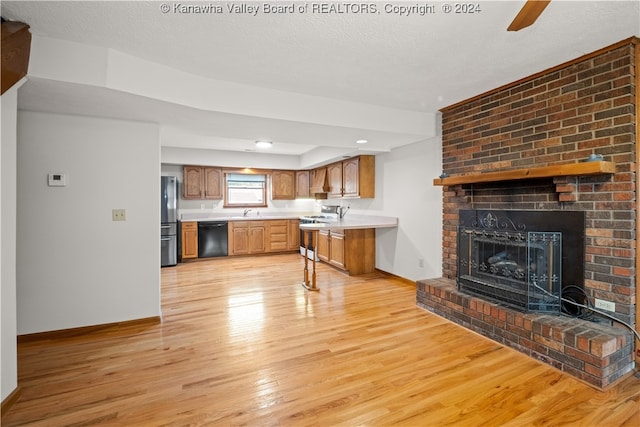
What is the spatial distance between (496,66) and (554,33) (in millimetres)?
510

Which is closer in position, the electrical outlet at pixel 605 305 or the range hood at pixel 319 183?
the electrical outlet at pixel 605 305

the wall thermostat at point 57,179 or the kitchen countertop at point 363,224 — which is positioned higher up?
the wall thermostat at point 57,179

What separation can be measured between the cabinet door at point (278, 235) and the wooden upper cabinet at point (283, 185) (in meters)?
0.75

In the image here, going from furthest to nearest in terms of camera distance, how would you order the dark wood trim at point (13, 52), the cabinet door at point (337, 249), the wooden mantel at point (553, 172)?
the cabinet door at point (337, 249), the wooden mantel at point (553, 172), the dark wood trim at point (13, 52)

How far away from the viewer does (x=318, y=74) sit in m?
2.63

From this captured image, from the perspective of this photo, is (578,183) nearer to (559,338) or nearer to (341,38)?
(559,338)

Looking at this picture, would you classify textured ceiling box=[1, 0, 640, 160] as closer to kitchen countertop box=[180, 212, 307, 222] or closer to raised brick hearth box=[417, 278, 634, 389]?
raised brick hearth box=[417, 278, 634, 389]

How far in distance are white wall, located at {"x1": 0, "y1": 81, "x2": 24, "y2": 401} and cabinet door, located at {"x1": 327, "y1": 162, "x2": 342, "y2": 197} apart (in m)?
4.73

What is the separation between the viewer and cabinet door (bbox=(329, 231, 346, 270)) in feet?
17.5

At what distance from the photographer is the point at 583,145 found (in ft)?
8.04

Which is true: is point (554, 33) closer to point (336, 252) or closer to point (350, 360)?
point (350, 360)

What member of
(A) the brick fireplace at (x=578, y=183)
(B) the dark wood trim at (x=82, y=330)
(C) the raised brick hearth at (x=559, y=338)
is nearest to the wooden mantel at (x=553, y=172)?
(A) the brick fireplace at (x=578, y=183)

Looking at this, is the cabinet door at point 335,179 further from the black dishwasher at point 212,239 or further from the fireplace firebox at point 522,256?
the fireplace firebox at point 522,256

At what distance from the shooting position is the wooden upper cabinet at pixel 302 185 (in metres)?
7.72
